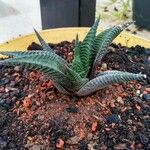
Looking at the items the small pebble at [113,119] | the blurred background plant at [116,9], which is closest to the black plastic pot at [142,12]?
the blurred background plant at [116,9]

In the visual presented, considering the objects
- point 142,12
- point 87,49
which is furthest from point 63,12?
point 142,12

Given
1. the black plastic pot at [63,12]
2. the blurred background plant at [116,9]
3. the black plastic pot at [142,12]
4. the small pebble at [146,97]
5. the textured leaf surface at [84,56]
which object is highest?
the textured leaf surface at [84,56]

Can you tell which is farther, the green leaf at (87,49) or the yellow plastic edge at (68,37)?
the yellow plastic edge at (68,37)

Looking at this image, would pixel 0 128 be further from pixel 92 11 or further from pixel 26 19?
pixel 26 19

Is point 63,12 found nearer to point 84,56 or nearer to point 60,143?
point 84,56

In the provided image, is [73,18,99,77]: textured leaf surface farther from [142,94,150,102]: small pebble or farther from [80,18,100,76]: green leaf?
[142,94,150,102]: small pebble

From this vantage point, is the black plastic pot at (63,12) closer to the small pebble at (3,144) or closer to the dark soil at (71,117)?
the dark soil at (71,117)
